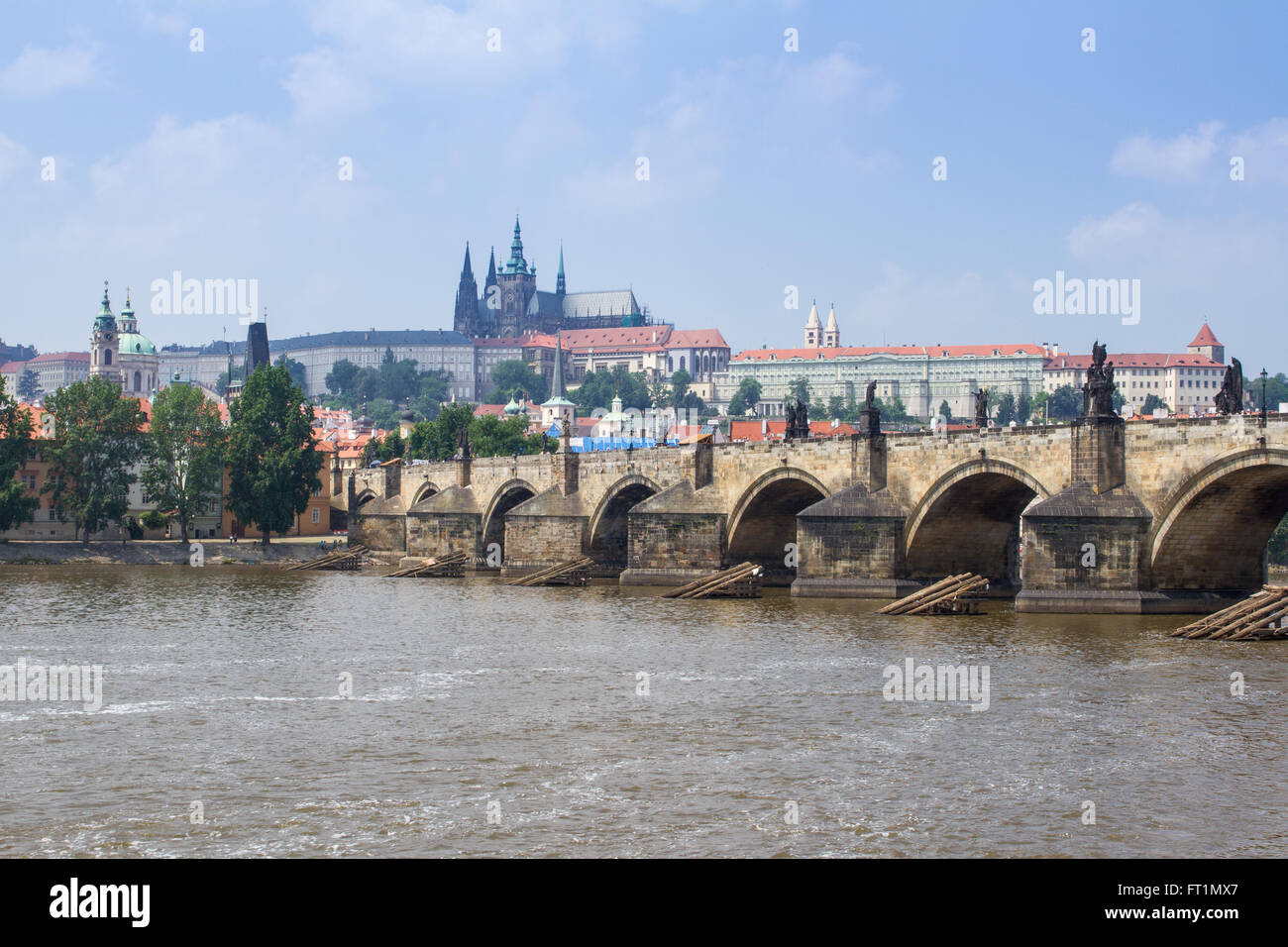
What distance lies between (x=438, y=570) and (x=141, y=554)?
2074cm

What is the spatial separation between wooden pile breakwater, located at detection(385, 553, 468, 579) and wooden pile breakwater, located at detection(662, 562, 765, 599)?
19148 millimetres

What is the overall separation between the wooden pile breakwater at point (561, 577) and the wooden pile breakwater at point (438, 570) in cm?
823

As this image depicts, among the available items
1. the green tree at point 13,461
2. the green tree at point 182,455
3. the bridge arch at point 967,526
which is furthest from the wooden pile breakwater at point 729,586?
the green tree at point 13,461

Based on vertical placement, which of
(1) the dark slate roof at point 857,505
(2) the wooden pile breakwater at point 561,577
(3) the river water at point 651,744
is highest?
(1) the dark slate roof at point 857,505

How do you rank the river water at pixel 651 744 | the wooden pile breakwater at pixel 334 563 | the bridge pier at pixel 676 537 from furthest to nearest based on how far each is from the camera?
the wooden pile breakwater at pixel 334 563 < the bridge pier at pixel 676 537 < the river water at pixel 651 744

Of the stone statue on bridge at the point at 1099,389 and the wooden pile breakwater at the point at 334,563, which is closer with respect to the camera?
the stone statue on bridge at the point at 1099,389

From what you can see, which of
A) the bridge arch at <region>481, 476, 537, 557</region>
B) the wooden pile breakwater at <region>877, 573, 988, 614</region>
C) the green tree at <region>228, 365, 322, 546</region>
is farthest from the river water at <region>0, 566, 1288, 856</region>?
the green tree at <region>228, 365, 322, 546</region>

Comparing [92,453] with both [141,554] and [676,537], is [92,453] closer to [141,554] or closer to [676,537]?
[141,554]

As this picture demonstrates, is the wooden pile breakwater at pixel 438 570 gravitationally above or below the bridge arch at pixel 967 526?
below

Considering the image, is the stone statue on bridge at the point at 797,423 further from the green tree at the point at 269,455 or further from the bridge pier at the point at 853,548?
the green tree at the point at 269,455

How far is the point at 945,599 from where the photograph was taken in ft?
129

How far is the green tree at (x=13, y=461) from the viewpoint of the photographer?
74250mm

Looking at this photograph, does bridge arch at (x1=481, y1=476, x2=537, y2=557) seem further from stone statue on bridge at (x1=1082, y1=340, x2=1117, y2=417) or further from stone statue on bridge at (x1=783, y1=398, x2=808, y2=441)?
stone statue on bridge at (x1=1082, y1=340, x2=1117, y2=417)
